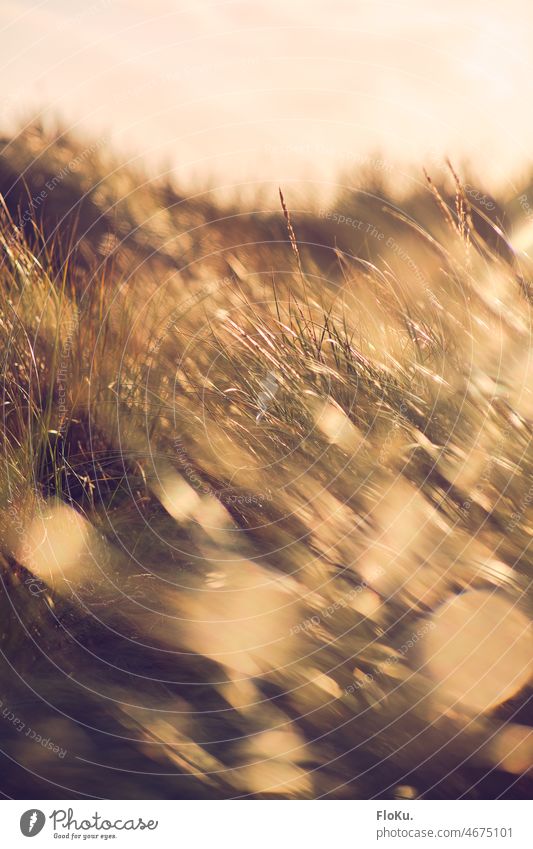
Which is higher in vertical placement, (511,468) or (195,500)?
(511,468)

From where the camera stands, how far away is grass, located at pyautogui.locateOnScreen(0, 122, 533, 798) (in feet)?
5.65

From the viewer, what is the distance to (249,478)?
1.90 meters

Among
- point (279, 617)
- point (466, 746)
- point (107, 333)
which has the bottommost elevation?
point (466, 746)

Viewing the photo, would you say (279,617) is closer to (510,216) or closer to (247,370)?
(247,370)

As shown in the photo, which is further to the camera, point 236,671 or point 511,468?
point 511,468

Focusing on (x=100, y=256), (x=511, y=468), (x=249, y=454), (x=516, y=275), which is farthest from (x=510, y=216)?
(x=100, y=256)

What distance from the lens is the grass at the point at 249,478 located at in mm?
1724

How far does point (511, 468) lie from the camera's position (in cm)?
196
